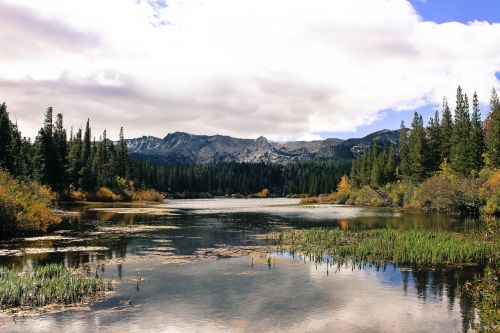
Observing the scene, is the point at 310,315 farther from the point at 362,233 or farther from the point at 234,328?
the point at 362,233

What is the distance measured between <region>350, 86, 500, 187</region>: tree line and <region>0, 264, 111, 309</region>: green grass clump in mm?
98423

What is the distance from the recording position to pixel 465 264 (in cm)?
3509

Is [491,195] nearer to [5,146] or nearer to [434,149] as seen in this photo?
[434,149]

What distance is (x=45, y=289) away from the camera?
81.1 feet

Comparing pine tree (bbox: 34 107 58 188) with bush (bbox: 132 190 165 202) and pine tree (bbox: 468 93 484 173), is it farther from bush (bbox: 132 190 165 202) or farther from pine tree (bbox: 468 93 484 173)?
pine tree (bbox: 468 93 484 173)

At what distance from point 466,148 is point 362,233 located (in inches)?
3092

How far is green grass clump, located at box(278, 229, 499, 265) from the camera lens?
3684 centimetres

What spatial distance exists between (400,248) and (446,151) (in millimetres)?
110320

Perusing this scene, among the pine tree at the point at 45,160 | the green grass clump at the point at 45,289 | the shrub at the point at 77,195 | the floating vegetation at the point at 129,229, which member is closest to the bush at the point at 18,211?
the floating vegetation at the point at 129,229

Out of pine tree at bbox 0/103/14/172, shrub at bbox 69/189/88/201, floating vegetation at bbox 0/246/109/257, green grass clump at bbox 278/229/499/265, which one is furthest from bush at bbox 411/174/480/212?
pine tree at bbox 0/103/14/172

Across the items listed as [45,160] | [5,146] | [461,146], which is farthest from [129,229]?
[461,146]

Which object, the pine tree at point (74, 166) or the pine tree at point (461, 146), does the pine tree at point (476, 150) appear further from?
the pine tree at point (74, 166)

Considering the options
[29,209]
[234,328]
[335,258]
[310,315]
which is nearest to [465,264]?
[335,258]

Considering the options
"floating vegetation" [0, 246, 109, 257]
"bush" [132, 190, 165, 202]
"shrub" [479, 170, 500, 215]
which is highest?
"shrub" [479, 170, 500, 215]
